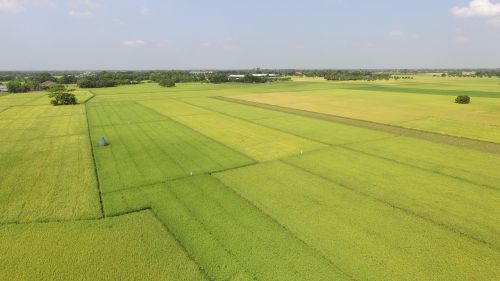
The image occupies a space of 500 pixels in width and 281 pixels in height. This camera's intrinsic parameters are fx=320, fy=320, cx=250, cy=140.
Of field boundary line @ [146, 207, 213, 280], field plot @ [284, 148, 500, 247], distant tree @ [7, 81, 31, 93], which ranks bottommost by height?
field boundary line @ [146, 207, 213, 280]

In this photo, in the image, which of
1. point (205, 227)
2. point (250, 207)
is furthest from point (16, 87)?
point (205, 227)

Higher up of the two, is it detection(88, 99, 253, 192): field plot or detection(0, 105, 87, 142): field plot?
detection(0, 105, 87, 142): field plot

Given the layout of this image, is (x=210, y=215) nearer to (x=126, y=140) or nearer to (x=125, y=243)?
(x=125, y=243)

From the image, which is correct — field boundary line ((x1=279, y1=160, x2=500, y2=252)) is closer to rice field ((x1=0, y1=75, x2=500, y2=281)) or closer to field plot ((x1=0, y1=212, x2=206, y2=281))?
rice field ((x1=0, y1=75, x2=500, y2=281))

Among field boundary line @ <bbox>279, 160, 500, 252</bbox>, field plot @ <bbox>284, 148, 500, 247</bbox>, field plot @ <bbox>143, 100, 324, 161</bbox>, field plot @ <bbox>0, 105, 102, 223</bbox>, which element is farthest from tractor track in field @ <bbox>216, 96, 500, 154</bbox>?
field plot @ <bbox>0, 105, 102, 223</bbox>

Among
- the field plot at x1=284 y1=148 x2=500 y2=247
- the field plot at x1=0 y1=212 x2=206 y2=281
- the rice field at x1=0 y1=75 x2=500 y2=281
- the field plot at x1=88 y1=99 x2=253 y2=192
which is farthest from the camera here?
the field plot at x1=88 y1=99 x2=253 y2=192

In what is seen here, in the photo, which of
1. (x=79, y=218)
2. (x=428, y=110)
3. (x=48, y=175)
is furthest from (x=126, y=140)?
(x=428, y=110)
